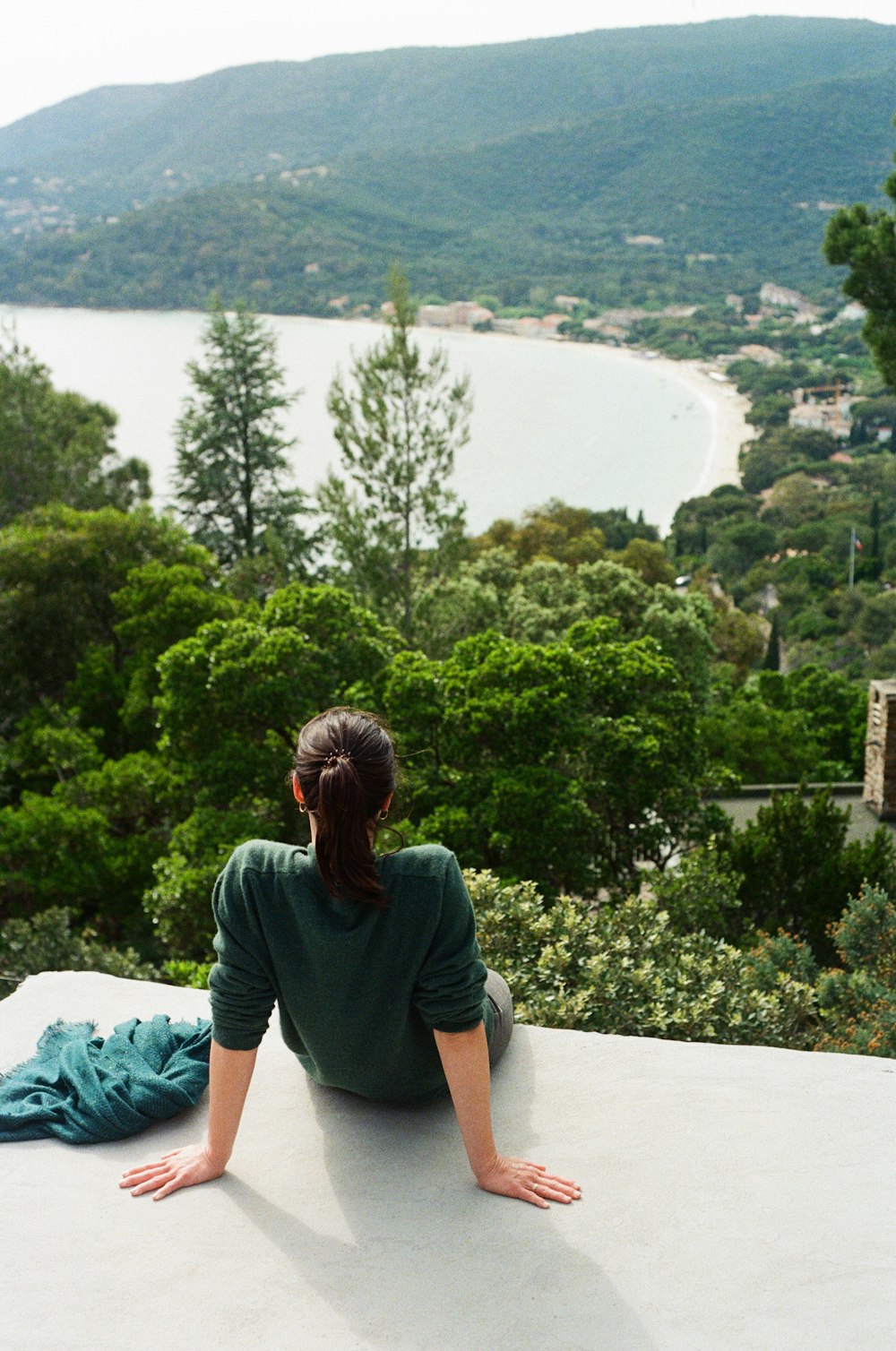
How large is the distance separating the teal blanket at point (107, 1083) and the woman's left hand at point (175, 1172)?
0.51ft

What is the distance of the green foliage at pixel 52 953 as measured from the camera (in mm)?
7500

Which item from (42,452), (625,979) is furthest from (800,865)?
(42,452)

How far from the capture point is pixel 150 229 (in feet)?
261

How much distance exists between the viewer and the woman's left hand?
2.35 metres

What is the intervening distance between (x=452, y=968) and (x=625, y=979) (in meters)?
1.99

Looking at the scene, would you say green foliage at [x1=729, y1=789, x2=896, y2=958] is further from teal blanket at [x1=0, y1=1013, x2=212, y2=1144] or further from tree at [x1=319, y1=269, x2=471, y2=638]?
tree at [x1=319, y1=269, x2=471, y2=638]

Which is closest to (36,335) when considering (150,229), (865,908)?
(150,229)

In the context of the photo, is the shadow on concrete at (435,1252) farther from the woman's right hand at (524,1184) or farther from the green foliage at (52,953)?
the green foliage at (52,953)

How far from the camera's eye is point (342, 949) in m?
2.24

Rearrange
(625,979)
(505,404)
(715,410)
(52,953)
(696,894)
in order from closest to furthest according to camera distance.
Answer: (625,979)
(696,894)
(52,953)
(505,404)
(715,410)

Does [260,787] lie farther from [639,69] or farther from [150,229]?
[639,69]

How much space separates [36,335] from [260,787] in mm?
67372

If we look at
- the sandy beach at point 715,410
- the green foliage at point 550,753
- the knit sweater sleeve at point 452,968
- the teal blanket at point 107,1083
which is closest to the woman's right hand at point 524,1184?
the knit sweater sleeve at point 452,968

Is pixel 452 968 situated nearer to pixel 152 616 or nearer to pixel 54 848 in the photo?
pixel 54 848
